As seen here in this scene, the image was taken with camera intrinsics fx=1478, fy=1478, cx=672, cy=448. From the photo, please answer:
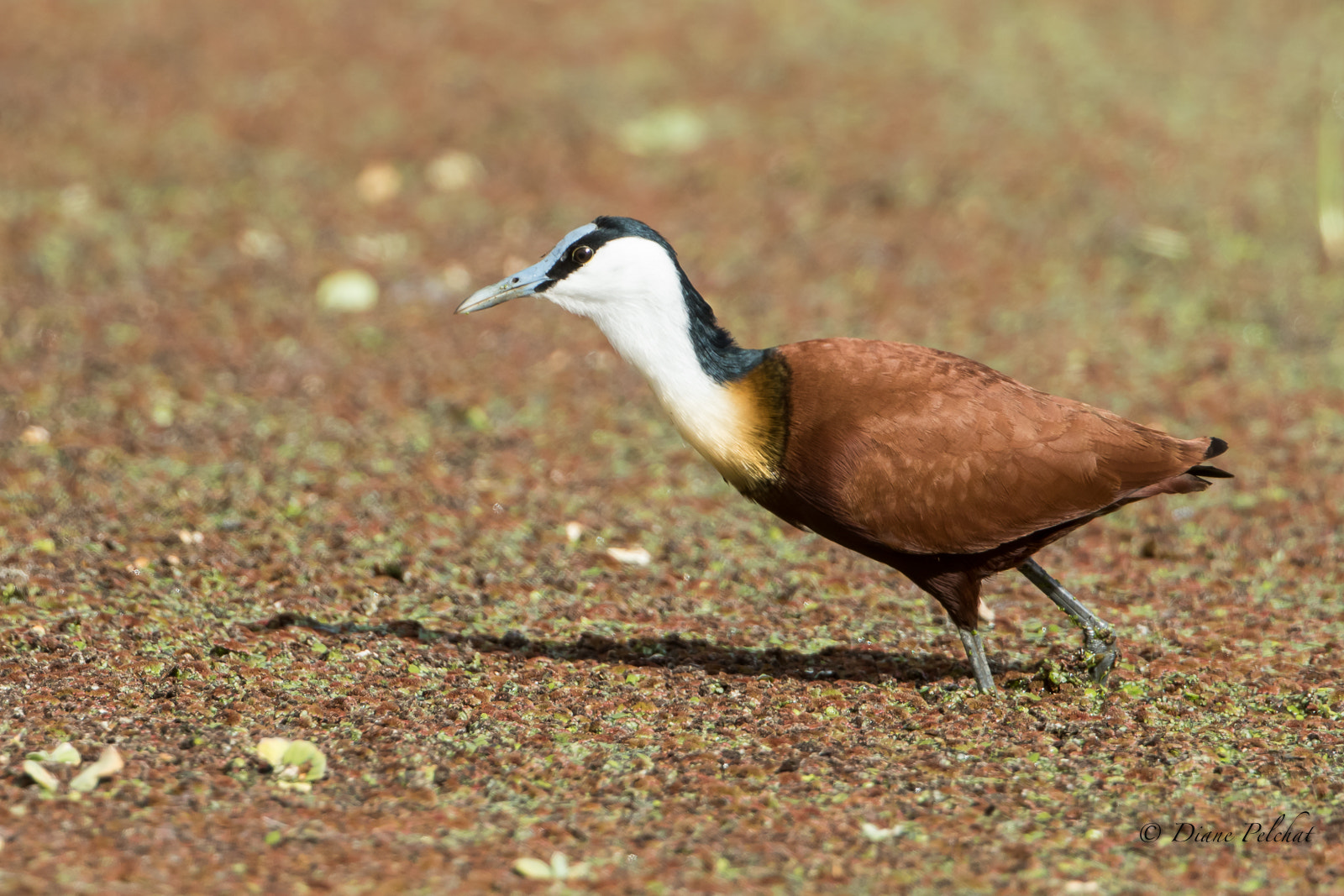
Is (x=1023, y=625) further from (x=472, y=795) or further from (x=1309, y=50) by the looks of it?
(x=1309, y=50)

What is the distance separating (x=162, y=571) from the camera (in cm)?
574

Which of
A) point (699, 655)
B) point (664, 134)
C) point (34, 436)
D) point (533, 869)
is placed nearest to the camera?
point (533, 869)

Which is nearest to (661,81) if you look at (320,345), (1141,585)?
(320,345)

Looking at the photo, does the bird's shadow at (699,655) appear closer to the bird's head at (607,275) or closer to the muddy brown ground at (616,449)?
the muddy brown ground at (616,449)

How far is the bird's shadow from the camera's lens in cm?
518

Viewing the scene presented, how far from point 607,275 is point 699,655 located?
4.62 feet

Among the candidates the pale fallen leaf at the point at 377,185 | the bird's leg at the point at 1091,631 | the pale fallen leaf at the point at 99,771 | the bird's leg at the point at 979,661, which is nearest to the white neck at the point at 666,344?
the bird's leg at the point at 979,661

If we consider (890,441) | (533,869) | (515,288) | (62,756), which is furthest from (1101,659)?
(62,756)

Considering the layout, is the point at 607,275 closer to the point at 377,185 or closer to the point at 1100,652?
the point at 1100,652

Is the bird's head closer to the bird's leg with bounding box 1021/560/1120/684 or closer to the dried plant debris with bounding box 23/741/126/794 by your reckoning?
the bird's leg with bounding box 1021/560/1120/684

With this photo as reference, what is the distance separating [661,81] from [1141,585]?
23.0 ft

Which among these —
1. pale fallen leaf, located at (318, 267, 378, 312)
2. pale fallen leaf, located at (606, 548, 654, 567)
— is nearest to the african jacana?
pale fallen leaf, located at (606, 548, 654, 567)

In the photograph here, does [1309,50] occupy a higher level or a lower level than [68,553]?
higher

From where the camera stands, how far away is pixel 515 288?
5.13 meters
